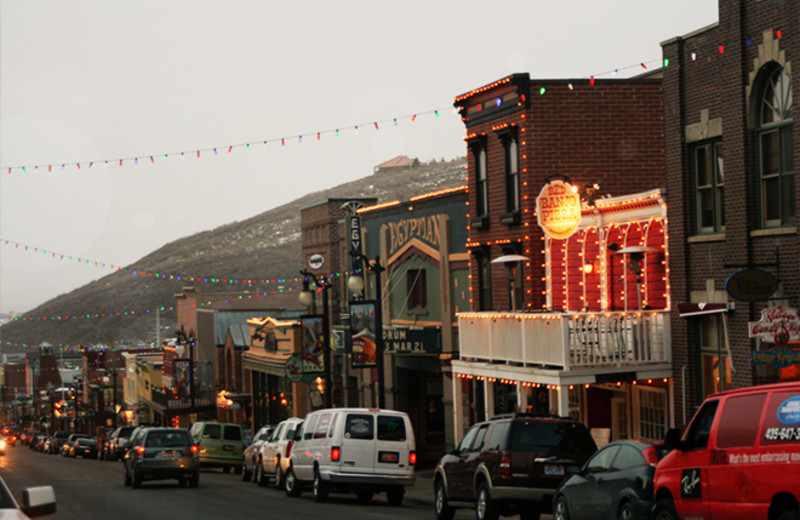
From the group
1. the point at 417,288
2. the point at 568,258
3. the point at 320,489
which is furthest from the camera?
the point at 417,288

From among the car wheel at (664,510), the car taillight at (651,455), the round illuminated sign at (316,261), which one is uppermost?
the round illuminated sign at (316,261)

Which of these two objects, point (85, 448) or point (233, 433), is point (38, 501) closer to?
point (233, 433)

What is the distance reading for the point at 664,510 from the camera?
13734 mm

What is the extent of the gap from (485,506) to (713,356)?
6930 millimetres

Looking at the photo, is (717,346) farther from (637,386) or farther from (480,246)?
(480,246)

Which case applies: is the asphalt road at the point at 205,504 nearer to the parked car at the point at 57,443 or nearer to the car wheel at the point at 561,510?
the car wheel at the point at 561,510

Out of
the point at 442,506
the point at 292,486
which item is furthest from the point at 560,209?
the point at 442,506

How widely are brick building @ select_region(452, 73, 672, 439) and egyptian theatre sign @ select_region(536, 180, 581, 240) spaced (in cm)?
51

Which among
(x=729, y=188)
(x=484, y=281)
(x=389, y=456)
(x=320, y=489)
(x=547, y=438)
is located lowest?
(x=320, y=489)

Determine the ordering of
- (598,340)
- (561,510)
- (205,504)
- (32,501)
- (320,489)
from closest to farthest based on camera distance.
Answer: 1. (32,501)
2. (561,510)
3. (598,340)
4. (205,504)
5. (320,489)

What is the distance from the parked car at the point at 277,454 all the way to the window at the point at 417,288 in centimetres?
876

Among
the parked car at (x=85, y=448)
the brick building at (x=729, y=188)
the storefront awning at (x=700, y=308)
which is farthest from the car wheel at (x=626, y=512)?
the parked car at (x=85, y=448)

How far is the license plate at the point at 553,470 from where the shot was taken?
1850 centimetres

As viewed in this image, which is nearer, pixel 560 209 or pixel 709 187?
pixel 709 187
